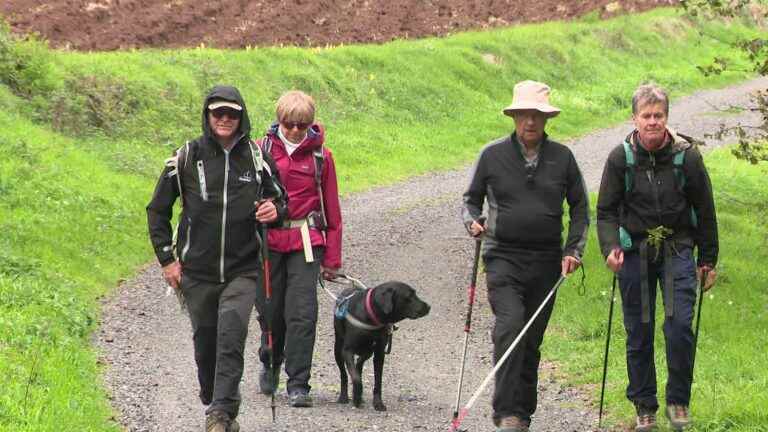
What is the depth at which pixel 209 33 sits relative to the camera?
112 ft

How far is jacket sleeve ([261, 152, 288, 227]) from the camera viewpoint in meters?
8.09

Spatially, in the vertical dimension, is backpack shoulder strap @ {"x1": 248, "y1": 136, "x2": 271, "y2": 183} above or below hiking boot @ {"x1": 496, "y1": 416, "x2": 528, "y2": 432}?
above

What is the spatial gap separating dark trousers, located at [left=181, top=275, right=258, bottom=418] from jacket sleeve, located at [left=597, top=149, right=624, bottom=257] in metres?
2.18

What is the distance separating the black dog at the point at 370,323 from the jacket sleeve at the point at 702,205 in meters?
2.09

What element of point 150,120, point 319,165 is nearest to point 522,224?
point 319,165

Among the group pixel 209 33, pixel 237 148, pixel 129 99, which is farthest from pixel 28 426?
pixel 209 33

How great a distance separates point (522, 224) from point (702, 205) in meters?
1.10

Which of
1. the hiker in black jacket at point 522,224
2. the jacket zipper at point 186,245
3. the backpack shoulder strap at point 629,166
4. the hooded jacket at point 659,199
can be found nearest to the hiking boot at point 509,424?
the hiker in black jacket at point 522,224

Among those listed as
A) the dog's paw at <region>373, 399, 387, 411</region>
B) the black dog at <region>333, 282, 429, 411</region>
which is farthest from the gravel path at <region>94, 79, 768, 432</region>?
the black dog at <region>333, 282, 429, 411</region>

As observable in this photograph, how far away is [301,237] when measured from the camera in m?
9.03

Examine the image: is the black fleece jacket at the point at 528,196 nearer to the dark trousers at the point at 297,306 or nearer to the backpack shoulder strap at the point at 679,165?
the backpack shoulder strap at the point at 679,165

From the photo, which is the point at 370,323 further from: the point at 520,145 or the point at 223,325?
the point at 520,145

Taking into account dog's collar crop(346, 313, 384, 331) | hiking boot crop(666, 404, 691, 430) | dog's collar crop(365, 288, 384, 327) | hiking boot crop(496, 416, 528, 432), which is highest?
dog's collar crop(365, 288, 384, 327)

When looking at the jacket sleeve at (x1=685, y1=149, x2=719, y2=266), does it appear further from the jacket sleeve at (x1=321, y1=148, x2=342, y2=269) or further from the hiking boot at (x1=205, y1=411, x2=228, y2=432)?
the hiking boot at (x1=205, y1=411, x2=228, y2=432)
